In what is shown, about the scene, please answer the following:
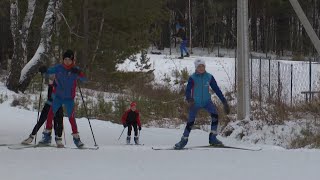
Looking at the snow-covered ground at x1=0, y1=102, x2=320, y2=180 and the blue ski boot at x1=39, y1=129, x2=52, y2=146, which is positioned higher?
the blue ski boot at x1=39, y1=129, x2=52, y2=146

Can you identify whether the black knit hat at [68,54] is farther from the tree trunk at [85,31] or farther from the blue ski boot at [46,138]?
the tree trunk at [85,31]

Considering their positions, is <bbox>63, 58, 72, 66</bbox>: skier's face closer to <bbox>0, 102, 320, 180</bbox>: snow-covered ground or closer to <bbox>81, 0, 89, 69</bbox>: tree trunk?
<bbox>0, 102, 320, 180</bbox>: snow-covered ground

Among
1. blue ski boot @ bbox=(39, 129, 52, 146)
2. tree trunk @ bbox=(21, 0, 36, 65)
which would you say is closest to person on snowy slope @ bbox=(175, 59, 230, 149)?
blue ski boot @ bbox=(39, 129, 52, 146)

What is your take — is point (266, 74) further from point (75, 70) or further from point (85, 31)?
point (75, 70)

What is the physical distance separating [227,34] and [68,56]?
54828 millimetres

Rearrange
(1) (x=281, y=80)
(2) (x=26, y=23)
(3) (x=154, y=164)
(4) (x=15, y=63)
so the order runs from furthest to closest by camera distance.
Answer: (1) (x=281, y=80), (4) (x=15, y=63), (2) (x=26, y=23), (3) (x=154, y=164)

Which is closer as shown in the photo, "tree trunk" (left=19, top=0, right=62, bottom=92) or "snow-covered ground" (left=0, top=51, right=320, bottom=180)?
"snow-covered ground" (left=0, top=51, right=320, bottom=180)

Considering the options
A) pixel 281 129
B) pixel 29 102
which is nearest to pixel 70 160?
pixel 281 129

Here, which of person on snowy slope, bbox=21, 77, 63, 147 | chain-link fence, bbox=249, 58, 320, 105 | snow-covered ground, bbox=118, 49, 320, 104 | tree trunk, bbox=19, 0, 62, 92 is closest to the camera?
person on snowy slope, bbox=21, 77, 63, 147

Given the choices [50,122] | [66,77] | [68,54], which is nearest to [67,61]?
[68,54]

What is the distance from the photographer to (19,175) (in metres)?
6.94

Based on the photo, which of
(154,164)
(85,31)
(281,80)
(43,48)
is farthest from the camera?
(85,31)

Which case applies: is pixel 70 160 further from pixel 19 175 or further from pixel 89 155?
pixel 19 175

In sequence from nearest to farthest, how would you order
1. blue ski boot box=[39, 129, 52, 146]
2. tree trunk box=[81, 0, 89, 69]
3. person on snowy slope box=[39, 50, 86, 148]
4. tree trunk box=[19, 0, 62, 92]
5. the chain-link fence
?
person on snowy slope box=[39, 50, 86, 148] → blue ski boot box=[39, 129, 52, 146] → the chain-link fence → tree trunk box=[19, 0, 62, 92] → tree trunk box=[81, 0, 89, 69]
